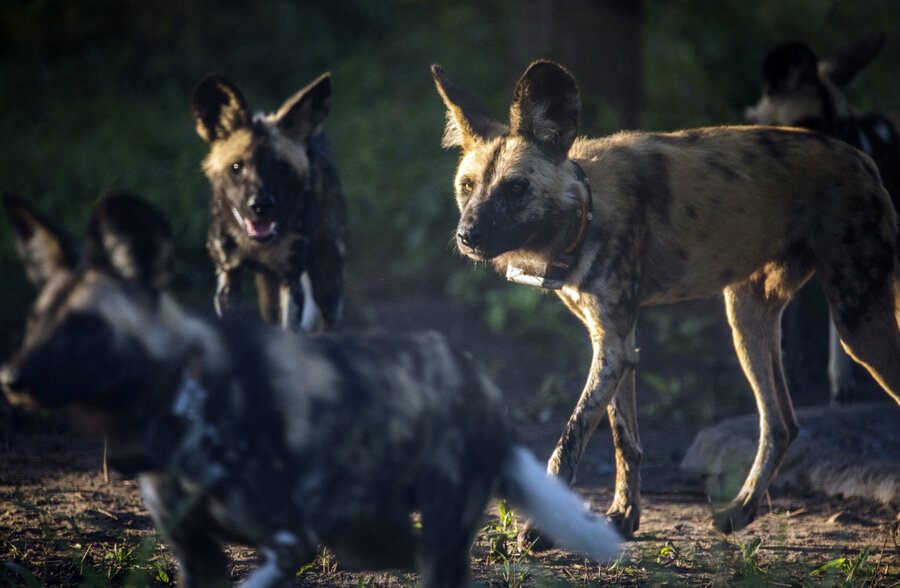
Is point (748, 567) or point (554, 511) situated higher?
point (554, 511)

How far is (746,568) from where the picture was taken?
8.07 ft

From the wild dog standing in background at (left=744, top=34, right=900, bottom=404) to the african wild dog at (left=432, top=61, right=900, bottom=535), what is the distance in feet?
3.90

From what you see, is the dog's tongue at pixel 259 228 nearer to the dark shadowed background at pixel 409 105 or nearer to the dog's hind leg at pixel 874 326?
the dark shadowed background at pixel 409 105

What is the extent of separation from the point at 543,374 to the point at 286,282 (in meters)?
1.94

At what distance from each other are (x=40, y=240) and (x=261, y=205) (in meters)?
2.05

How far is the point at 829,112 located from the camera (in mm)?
4535

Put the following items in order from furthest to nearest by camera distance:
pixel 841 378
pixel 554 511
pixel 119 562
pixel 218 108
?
pixel 841 378 < pixel 218 108 < pixel 119 562 < pixel 554 511

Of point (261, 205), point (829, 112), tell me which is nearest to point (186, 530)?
point (261, 205)

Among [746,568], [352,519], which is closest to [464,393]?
[352,519]

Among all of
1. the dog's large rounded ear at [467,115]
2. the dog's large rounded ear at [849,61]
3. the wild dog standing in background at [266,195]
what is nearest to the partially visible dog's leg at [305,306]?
the wild dog standing in background at [266,195]

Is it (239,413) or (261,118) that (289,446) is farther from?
(261,118)

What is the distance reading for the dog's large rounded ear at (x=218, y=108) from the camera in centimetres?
387

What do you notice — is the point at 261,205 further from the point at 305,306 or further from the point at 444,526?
the point at 444,526

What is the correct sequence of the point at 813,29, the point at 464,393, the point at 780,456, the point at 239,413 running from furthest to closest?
the point at 813,29, the point at 780,456, the point at 464,393, the point at 239,413
